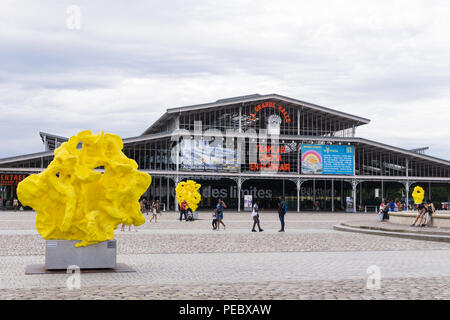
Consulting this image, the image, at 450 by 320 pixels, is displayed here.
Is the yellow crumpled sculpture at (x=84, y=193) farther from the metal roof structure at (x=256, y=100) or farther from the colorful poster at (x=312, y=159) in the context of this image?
the colorful poster at (x=312, y=159)

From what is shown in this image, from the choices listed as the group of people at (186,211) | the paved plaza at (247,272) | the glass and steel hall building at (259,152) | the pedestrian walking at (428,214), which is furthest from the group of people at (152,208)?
the pedestrian walking at (428,214)

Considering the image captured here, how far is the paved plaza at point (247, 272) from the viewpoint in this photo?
7.89m

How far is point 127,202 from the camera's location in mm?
10703

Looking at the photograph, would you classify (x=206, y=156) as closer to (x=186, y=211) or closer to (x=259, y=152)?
(x=259, y=152)

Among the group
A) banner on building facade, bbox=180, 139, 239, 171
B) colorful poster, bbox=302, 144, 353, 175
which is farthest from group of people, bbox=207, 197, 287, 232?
colorful poster, bbox=302, 144, 353, 175

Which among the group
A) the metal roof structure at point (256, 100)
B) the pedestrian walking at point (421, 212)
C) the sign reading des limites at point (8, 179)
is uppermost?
the metal roof structure at point (256, 100)

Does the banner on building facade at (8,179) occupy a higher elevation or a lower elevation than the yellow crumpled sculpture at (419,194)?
higher

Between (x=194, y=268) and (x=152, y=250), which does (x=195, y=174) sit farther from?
(x=194, y=268)

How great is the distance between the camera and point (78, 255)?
10.3m

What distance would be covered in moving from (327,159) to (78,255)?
42654 millimetres

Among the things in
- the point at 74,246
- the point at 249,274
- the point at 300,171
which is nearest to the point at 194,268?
the point at 249,274

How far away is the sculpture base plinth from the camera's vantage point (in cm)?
1016

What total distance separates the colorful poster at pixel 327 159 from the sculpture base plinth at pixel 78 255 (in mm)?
→ 40843
